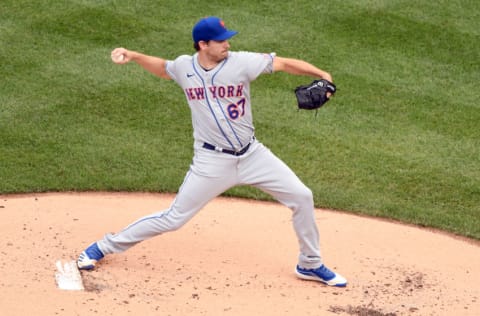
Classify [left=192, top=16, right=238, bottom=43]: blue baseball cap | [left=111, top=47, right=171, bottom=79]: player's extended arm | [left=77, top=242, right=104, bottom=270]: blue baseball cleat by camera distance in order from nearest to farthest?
[left=192, top=16, right=238, bottom=43]: blue baseball cap, [left=111, top=47, right=171, bottom=79]: player's extended arm, [left=77, top=242, right=104, bottom=270]: blue baseball cleat

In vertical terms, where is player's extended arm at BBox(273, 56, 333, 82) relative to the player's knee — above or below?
above

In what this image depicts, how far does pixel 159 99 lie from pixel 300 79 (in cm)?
175

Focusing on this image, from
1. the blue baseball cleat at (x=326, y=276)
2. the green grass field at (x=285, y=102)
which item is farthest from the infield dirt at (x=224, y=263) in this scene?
the green grass field at (x=285, y=102)

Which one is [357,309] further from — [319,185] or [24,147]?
[24,147]

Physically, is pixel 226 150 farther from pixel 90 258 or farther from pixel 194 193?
pixel 90 258

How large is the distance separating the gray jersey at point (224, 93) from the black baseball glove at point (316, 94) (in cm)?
31

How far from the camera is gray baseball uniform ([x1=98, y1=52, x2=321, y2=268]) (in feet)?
22.1

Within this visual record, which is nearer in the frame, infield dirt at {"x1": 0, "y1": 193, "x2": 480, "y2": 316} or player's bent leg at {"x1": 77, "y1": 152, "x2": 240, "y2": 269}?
infield dirt at {"x1": 0, "y1": 193, "x2": 480, "y2": 316}

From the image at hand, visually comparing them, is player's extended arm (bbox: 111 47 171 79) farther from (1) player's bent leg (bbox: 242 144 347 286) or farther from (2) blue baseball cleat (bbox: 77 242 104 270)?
(2) blue baseball cleat (bbox: 77 242 104 270)

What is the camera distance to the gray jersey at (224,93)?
6707 millimetres

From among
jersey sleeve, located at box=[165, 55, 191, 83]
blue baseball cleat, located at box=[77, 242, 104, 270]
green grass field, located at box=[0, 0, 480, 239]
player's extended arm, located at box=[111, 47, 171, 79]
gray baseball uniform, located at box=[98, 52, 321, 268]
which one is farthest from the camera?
green grass field, located at box=[0, 0, 480, 239]

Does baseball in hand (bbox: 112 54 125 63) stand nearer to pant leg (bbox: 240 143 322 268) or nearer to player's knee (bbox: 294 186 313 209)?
pant leg (bbox: 240 143 322 268)

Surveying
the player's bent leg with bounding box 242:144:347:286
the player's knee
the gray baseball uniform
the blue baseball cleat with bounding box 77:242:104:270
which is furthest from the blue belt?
the blue baseball cleat with bounding box 77:242:104:270

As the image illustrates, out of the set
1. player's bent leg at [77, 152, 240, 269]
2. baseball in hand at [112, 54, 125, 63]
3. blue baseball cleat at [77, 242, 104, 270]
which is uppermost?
baseball in hand at [112, 54, 125, 63]
